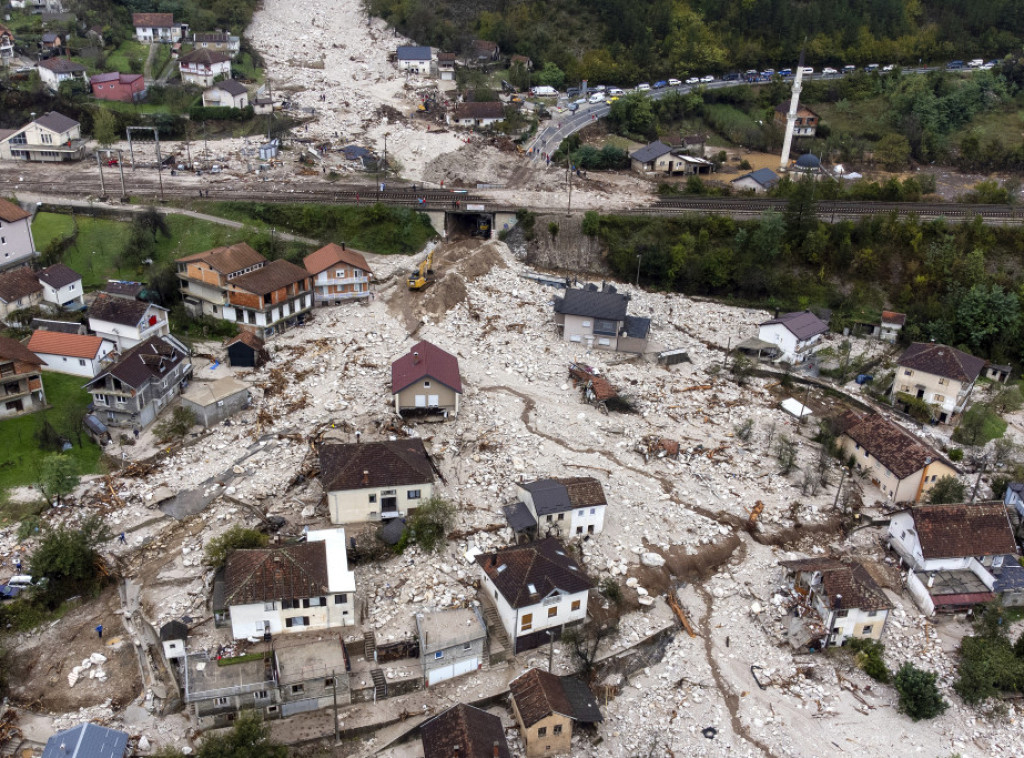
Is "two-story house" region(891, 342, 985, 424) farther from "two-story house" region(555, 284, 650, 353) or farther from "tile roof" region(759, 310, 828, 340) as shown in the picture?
"two-story house" region(555, 284, 650, 353)

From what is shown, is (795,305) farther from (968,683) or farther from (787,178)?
(968,683)

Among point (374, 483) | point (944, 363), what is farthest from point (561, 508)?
point (944, 363)

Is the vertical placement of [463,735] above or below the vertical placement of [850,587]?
below

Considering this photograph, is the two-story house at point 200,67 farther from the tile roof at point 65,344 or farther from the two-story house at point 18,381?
the two-story house at point 18,381

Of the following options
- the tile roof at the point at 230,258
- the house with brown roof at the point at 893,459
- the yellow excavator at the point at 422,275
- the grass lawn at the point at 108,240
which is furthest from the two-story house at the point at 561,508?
the grass lawn at the point at 108,240

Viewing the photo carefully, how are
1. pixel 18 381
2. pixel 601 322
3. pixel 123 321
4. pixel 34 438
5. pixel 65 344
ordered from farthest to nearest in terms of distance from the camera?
pixel 601 322, pixel 123 321, pixel 65 344, pixel 18 381, pixel 34 438

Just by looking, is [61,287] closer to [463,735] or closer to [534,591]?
[534,591]

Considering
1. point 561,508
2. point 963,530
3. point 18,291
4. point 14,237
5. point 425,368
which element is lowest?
point 963,530

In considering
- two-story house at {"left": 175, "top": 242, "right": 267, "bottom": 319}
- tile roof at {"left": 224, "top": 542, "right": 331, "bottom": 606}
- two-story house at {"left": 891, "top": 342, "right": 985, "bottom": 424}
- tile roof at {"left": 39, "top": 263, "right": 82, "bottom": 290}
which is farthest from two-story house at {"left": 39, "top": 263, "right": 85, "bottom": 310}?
two-story house at {"left": 891, "top": 342, "right": 985, "bottom": 424}
